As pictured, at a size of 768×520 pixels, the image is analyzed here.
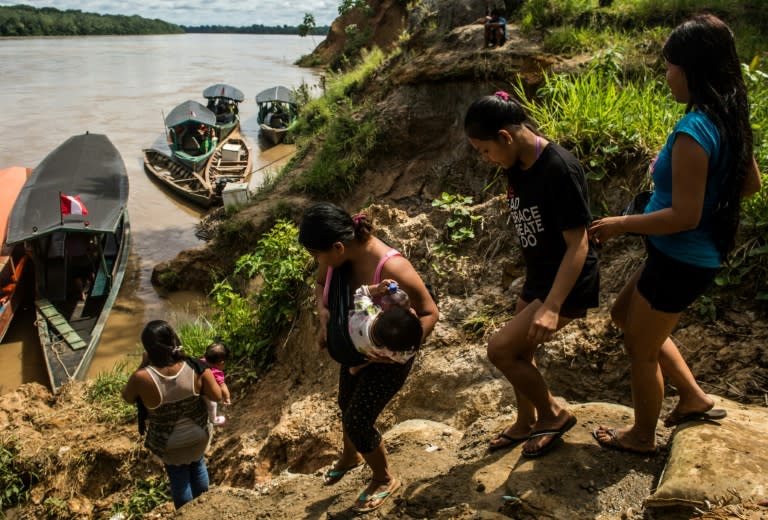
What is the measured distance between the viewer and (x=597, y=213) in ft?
14.1

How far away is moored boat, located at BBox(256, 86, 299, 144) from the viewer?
22734mm

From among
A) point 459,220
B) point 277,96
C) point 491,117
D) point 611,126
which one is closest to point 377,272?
point 491,117

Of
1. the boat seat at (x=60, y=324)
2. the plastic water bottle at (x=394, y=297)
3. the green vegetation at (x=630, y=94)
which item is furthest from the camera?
the boat seat at (x=60, y=324)

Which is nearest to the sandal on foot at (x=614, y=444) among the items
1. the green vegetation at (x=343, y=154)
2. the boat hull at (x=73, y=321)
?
the green vegetation at (x=343, y=154)

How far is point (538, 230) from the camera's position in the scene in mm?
2242

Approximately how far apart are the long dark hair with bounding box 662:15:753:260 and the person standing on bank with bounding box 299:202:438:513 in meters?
1.18

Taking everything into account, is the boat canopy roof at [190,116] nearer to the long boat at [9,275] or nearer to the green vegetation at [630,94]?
the long boat at [9,275]

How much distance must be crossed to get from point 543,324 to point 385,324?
0.59 meters

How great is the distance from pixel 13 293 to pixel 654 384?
10.3 meters

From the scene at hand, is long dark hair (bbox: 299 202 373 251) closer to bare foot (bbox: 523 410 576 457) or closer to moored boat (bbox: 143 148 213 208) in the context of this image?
bare foot (bbox: 523 410 576 457)

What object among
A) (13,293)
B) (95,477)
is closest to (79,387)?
(95,477)

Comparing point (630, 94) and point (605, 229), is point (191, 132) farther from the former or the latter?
point (605, 229)

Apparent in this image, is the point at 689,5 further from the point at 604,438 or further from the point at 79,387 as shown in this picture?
the point at 79,387

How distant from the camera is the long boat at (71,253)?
27.5 feet
